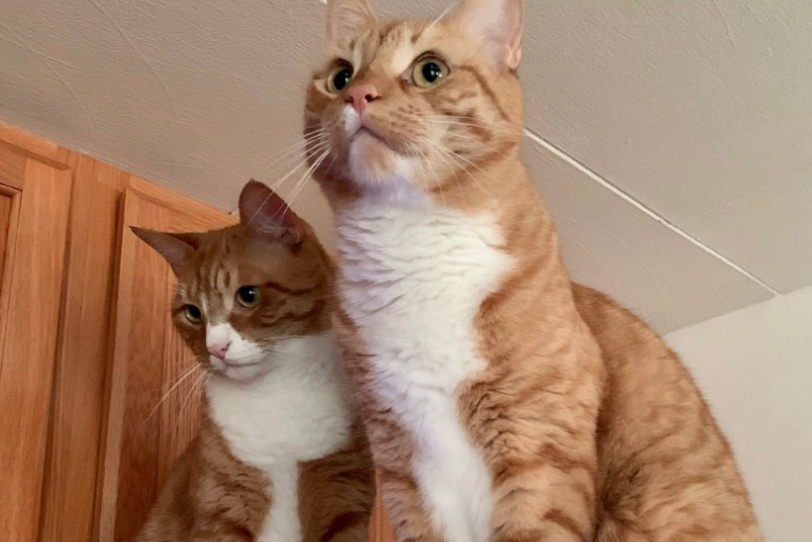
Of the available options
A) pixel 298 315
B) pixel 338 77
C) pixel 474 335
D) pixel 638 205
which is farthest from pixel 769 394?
pixel 338 77

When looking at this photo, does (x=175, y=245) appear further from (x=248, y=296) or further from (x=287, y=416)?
(x=287, y=416)

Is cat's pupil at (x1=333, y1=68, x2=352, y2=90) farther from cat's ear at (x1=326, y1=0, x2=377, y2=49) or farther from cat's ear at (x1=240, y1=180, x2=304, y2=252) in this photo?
cat's ear at (x1=240, y1=180, x2=304, y2=252)

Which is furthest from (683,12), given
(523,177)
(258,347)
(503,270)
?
(258,347)

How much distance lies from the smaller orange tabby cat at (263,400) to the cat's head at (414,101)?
1.17 feet

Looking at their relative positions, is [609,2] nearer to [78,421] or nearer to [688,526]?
[688,526]

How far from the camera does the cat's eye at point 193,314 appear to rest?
152 cm

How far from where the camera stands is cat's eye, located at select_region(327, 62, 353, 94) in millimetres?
1220

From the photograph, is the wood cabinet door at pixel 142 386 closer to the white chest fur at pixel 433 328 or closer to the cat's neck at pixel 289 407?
the cat's neck at pixel 289 407

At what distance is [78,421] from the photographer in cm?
162

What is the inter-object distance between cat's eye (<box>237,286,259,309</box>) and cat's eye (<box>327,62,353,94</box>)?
0.42 meters

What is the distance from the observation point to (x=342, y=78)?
1.23 m

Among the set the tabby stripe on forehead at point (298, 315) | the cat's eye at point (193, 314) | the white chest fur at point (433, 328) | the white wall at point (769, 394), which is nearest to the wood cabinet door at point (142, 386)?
the cat's eye at point (193, 314)

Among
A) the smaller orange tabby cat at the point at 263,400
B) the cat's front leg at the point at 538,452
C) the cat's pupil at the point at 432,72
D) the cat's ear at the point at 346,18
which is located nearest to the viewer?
the cat's front leg at the point at 538,452

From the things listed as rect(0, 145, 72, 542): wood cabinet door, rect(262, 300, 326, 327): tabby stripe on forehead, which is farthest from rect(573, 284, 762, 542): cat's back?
rect(0, 145, 72, 542): wood cabinet door
